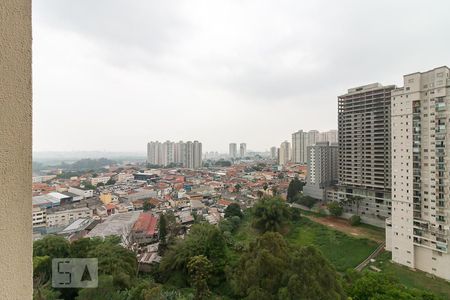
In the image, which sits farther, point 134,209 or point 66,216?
point 134,209

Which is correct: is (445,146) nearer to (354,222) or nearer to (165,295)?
(354,222)

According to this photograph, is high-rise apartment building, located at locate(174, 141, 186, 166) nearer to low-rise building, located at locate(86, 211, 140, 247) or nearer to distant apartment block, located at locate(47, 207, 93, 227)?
distant apartment block, located at locate(47, 207, 93, 227)

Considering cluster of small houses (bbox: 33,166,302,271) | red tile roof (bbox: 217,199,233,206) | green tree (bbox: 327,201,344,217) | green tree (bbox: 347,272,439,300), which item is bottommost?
red tile roof (bbox: 217,199,233,206)

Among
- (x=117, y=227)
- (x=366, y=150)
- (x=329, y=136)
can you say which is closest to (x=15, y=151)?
(x=117, y=227)

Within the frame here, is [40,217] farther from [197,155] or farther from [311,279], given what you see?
[197,155]

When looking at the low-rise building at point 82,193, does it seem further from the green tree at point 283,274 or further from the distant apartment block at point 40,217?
the green tree at point 283,274

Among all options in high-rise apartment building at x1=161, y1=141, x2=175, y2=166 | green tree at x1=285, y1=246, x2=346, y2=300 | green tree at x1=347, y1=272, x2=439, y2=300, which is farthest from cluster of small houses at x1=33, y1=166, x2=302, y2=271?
high-rise apartment building at x1=161, y1=141, x2=175, y2=166
